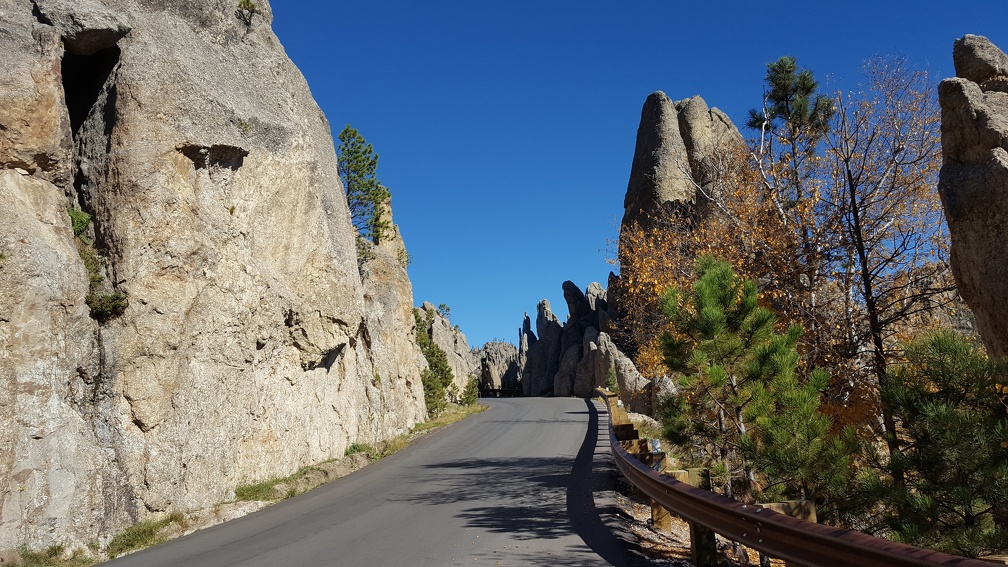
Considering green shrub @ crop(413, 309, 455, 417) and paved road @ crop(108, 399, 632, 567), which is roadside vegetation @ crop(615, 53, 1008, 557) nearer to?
paved road @ crop(108, 399, 632, 567)

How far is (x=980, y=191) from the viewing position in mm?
6922

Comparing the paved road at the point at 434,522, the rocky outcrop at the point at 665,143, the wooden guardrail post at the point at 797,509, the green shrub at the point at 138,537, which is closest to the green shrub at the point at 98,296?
the green shrub at the point at 138,537

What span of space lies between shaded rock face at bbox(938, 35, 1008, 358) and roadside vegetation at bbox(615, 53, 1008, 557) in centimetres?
104

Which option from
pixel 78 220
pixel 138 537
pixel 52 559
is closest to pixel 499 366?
pixel 78 220

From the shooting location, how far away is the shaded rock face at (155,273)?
32.2ft

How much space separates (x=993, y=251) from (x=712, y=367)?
10.3 feet

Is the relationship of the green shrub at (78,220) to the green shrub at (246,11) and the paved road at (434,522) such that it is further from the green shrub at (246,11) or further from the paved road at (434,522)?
the green shrub at (246,11)

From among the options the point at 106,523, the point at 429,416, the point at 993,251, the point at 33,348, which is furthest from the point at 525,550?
the point at 429,416

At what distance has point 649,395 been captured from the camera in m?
27.7

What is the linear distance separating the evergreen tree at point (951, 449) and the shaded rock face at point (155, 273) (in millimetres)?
10481

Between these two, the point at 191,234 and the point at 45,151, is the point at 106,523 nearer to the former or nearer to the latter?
the point at 191,234

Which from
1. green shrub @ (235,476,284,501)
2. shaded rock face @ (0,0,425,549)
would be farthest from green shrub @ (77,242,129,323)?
green shrub @ (235,476,284,501)

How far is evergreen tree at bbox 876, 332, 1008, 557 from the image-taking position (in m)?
4.43

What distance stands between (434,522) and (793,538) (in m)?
5.99
